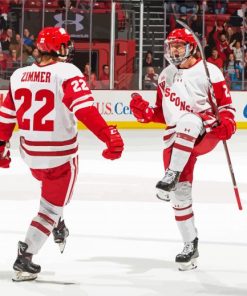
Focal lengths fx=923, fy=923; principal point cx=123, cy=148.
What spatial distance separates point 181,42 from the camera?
4270 mm

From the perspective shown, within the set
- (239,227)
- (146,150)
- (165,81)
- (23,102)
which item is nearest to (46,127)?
(23,102)

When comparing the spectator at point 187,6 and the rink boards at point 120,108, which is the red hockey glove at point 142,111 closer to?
the rink boards at point 120,108

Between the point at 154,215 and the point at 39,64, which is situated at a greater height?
the point at 39,64

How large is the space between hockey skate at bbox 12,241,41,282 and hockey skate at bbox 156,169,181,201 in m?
0.63

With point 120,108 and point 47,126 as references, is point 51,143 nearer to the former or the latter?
point 47,126

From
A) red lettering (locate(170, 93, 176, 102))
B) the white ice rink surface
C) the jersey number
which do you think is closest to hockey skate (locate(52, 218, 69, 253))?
the white ice rink surface

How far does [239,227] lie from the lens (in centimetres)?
533

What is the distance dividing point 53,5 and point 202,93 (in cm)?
919

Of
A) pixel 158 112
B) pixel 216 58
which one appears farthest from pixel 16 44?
pixel 158 112

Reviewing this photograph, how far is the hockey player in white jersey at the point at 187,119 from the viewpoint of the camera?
13.4 ft

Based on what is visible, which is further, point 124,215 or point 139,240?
point 124,215

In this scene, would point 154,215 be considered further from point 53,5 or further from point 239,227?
point 53,5

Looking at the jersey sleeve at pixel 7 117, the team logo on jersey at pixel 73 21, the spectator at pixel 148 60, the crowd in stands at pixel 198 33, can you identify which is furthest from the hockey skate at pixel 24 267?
the team logo on jersey at pixel 73 21

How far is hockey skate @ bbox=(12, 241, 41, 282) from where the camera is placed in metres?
3.91
